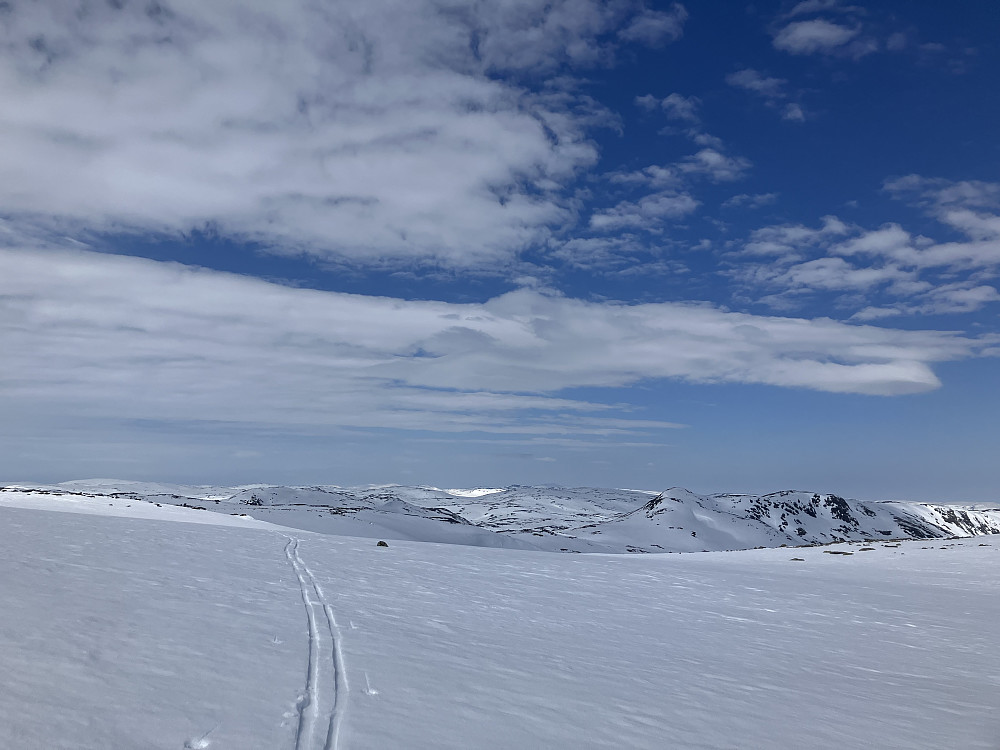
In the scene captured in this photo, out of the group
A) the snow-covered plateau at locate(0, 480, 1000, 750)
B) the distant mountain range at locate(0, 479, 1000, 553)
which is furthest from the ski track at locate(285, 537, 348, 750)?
the distant mountain range at locate(0, 479, 1000, 553)

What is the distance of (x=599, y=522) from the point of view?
135 metres

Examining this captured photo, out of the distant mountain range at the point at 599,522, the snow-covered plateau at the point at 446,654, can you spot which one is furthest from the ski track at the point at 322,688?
the distant mountain range at the point at 599,522

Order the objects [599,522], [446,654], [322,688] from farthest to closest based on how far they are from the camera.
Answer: [599,522] < [446,654] < [322,688]

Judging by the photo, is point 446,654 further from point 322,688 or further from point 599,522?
point 599,522

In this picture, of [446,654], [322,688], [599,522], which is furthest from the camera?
[599,522]

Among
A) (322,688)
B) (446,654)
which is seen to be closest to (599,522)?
(446,654)

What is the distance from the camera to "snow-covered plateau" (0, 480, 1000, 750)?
4.89 m

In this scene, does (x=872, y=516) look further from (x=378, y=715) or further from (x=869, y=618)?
(x=378, y=715)

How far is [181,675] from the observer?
5.50 m

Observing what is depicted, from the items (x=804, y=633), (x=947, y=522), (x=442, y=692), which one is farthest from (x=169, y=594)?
(x=947, y=522)

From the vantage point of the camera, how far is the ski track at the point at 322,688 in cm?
453

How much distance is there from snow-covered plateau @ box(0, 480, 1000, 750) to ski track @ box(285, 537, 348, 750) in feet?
0.09

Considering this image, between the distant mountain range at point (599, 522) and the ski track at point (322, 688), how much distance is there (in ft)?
107

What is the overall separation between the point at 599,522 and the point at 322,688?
134222 mm
